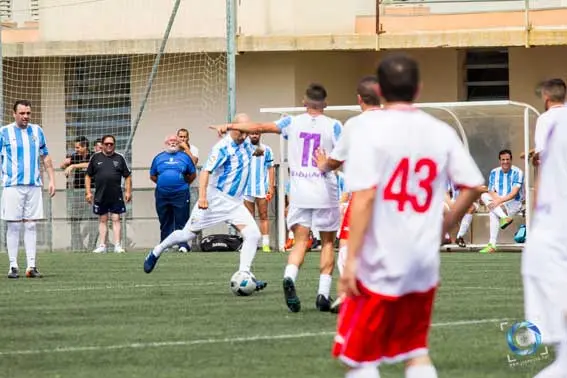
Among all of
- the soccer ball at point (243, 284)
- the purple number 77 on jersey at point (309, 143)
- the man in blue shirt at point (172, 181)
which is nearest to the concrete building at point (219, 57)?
the man in blue shirt at point (172, 181)

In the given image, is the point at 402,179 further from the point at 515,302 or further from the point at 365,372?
the point at 515,302

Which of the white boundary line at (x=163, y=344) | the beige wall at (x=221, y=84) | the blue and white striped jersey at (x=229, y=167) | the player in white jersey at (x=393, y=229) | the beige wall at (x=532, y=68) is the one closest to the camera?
the player in white jersey at (x=393, y=229)

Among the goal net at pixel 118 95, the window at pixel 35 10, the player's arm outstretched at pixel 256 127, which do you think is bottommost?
the player's arm outstretched at pixel 256 127

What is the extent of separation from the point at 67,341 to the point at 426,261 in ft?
16.3

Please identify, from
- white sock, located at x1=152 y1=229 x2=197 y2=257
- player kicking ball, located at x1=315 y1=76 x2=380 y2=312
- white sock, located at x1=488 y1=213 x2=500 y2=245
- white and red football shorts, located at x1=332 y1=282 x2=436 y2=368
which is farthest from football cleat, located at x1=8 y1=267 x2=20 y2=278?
white and red football shorts, located at x1=332 y1=282 x2=436 y2=368

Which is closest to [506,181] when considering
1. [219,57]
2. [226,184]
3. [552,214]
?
[219,57]

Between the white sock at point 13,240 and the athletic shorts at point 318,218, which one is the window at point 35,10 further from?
the athletic shorts at point 318,218

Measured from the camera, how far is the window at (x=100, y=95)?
33781 millimetres

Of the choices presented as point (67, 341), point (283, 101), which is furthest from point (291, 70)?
point (67, 341)

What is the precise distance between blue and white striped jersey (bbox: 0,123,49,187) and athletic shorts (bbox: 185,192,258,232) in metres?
3.58

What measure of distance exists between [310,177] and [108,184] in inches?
595

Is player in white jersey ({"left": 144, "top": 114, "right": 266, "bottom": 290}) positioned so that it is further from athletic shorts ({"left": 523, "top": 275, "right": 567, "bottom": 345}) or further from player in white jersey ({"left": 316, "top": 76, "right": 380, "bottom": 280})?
athletic shorts ({"left": 523, "top": 275, "right": 567, "bottom": 345})

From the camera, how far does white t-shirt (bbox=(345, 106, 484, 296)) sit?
281 inches

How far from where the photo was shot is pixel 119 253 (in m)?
27.5
